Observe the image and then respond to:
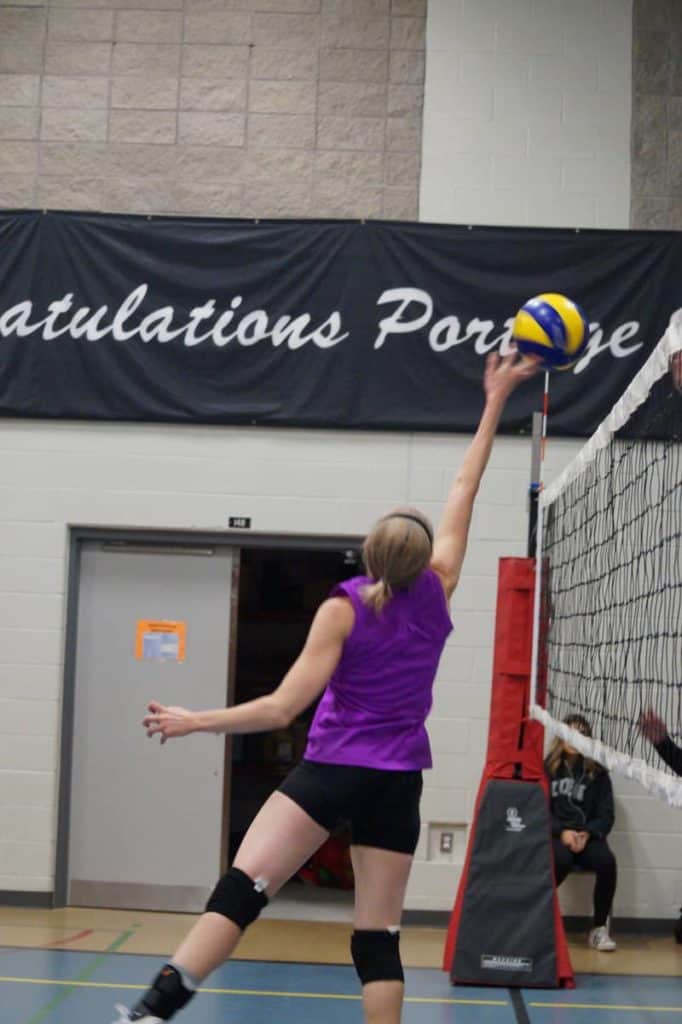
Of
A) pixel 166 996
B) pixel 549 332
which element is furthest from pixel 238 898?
pixel 549 332

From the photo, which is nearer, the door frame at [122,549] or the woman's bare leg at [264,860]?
the woman's bare leg at [264,860]

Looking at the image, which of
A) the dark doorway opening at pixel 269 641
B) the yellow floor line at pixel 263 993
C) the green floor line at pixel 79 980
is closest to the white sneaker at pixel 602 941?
the yellow floor line at pixel 263 993

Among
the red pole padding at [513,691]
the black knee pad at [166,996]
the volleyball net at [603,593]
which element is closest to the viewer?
the black knee pad at [166,996]

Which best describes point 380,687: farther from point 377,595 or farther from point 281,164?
point 281,164

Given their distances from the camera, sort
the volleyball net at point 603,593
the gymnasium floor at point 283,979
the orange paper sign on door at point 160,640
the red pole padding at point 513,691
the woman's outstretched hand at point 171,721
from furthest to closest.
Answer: the orange paper sign on door at point 160,640 → the red pole padding at point 513,691 → the volleyball net at point 603,593 → the gymnasium floor at point 283,979 → the woman's outstretched hand at point 171,721

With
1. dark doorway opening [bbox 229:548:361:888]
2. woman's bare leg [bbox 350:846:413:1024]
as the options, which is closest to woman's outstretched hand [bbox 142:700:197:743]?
woman's bare leg [bbox 350:846:413:1024]

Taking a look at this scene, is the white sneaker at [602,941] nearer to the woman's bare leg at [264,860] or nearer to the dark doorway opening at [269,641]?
the dark doorway opening at [269,641]

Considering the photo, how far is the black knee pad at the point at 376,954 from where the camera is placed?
11.7 ft

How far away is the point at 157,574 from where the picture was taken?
28.0 ft

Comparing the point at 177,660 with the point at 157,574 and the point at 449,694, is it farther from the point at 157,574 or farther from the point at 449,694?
the point at 449,694

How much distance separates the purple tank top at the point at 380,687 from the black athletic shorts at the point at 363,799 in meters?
0.03

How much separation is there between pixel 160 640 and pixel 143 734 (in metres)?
0.59

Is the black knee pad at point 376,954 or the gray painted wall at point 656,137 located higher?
the gray painted wall at point 656,137

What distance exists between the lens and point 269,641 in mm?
10898
